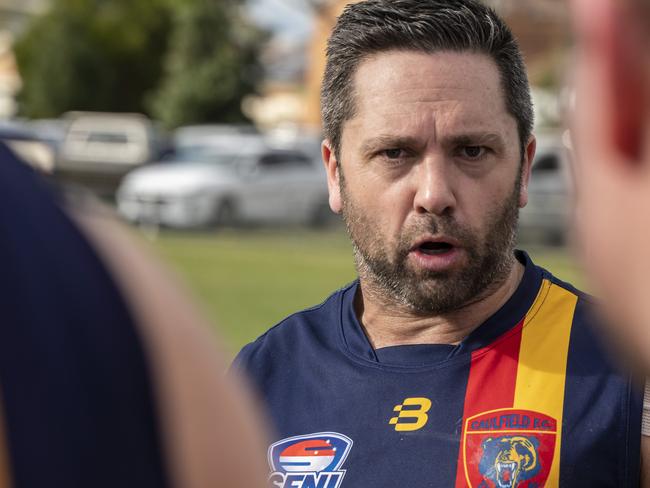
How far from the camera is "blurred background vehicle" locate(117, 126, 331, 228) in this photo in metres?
20.8

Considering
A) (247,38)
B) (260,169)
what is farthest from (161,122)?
(260,169)

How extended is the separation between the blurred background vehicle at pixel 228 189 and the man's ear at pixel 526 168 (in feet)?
58.3

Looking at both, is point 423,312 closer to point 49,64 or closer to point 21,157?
point 21,157

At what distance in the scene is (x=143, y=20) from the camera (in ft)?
181

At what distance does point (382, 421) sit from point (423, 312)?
1.03ft

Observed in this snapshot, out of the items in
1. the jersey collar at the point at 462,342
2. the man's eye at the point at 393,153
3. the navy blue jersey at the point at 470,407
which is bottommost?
the navy blue jersey at the point at 470,407

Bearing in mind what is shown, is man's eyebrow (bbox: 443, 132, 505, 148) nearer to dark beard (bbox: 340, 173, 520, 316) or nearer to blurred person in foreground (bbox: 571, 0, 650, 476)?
dark beard (bbox: 340, 173, 520, 316)

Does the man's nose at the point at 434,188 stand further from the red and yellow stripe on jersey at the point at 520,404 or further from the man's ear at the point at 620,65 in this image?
the man's ear at the point at 620,65

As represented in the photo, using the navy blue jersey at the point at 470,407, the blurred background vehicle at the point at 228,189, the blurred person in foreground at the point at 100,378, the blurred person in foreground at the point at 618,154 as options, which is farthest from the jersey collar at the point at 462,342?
the blurred background vehicle at the point at 228,189

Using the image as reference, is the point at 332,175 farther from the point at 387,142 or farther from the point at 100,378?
the point at 100,378

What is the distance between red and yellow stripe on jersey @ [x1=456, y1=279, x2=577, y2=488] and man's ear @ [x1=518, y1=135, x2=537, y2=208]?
0.29 metres

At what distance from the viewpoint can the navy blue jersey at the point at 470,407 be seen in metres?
2.52

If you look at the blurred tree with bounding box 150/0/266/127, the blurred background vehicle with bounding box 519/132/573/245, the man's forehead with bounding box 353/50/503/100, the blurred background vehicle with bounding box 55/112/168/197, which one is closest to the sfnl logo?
the man's forehead with bounding box 353/50/503/100

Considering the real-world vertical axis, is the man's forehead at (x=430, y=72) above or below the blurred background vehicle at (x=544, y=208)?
above
